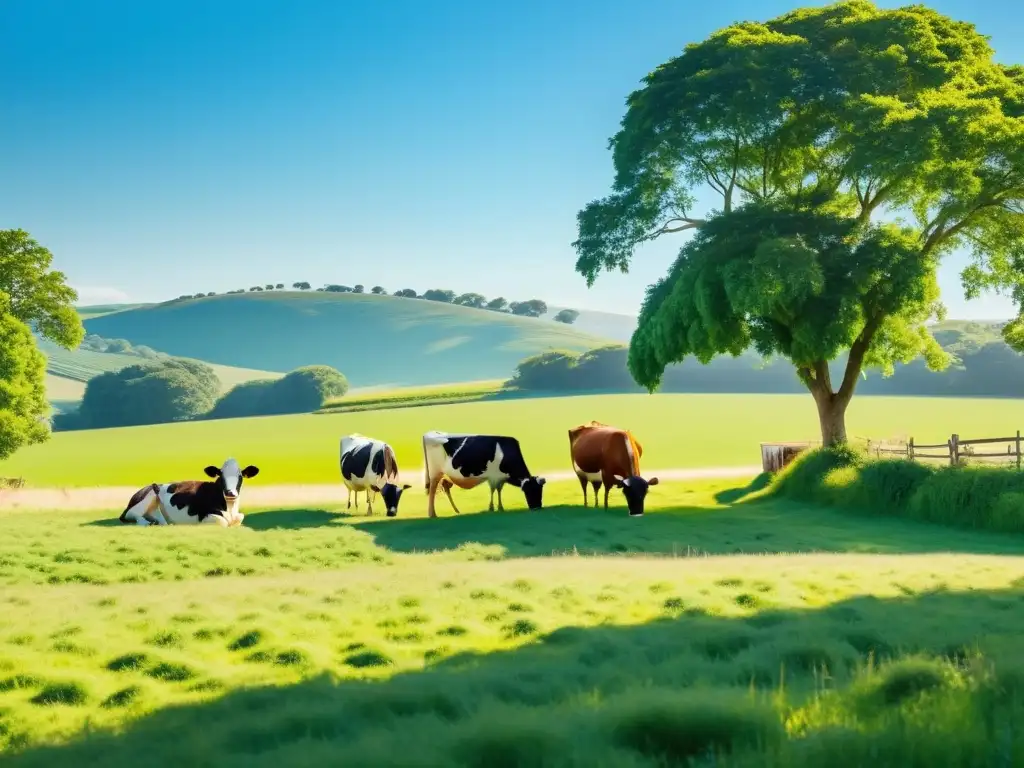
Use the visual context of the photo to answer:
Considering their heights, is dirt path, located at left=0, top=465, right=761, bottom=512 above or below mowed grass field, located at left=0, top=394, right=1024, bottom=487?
below

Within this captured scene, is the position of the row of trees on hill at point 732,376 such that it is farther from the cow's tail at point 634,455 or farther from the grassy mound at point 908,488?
the cow's tail at point 634,455

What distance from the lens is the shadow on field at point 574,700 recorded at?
455 cm

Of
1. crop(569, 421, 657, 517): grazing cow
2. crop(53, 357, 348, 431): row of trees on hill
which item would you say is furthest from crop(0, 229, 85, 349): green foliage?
crop(53, 357, 348, 431): row of trees on hill

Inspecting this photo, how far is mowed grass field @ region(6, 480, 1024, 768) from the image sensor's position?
4590 mm

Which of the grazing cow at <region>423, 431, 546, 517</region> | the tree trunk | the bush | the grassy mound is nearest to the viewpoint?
the grassy mound

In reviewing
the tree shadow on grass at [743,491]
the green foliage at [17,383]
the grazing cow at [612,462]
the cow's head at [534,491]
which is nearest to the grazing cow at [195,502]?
the cow's head at [534,491]

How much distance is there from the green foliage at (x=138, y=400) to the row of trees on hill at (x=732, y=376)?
37822 mm

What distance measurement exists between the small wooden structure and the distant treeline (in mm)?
64355

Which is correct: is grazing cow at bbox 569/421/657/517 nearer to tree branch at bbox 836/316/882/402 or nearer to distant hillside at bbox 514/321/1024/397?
tree branch at bbox 836/316/882/402

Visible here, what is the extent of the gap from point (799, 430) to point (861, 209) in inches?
1263

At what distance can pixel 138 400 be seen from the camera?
9906 centimetres

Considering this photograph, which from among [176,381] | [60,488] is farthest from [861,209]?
[176,381]

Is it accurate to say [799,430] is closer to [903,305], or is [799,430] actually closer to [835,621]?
[903,305]

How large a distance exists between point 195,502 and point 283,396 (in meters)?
83.4
